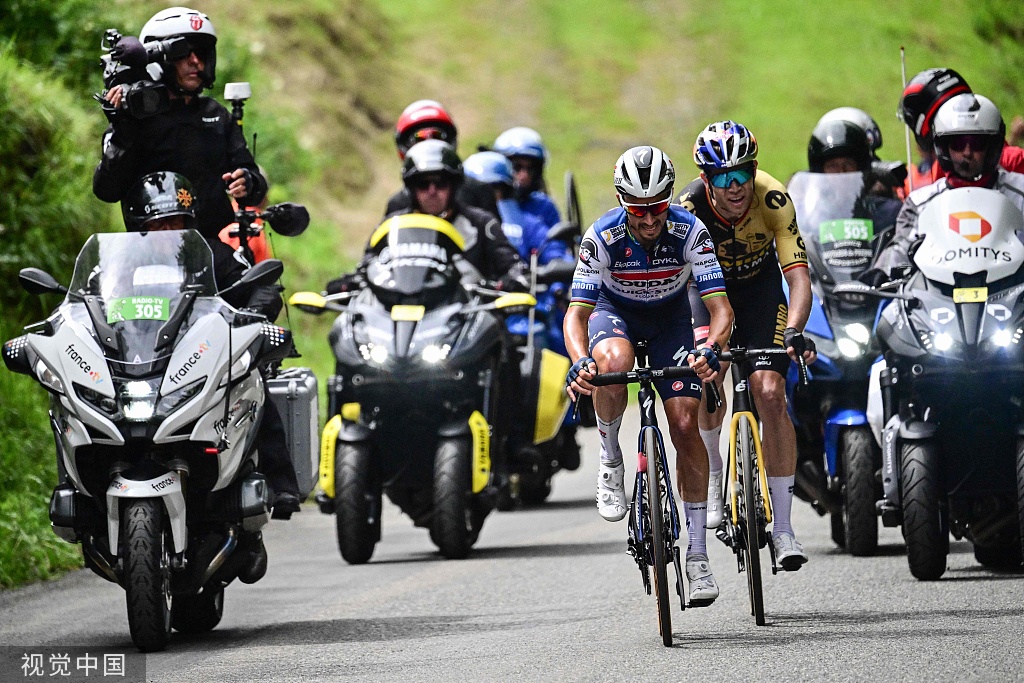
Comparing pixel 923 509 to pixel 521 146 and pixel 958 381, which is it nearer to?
pixel 958 381

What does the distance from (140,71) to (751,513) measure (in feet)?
12.8

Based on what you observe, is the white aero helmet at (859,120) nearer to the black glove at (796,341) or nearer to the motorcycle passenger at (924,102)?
the motorcycle passenger at (924,102)

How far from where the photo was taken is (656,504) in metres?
8.21

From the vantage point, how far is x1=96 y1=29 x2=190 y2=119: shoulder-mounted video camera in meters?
9.70

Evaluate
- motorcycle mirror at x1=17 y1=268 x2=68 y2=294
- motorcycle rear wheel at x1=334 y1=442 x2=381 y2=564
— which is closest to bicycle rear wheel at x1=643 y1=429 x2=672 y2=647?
motorcycle mirror at x1=17 y1=268 x2=68 y2=294

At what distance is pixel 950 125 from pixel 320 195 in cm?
2711

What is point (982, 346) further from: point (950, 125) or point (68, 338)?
point (68, 338)

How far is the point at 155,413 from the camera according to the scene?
322 inches

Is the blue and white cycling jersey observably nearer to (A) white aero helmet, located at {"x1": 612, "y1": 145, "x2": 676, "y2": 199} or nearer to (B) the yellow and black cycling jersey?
(A) white aero helmet, located at {"x1": 612, "y1": 145, "x2": 676, "y2": 199}

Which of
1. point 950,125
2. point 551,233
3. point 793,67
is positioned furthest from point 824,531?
point 793,67

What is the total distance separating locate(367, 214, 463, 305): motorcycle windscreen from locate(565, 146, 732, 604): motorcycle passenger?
3.40 m

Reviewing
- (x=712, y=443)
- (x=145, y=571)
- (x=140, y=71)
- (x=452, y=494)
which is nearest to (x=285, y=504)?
(x=145, y=571)

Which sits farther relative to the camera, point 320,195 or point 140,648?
point 320,195

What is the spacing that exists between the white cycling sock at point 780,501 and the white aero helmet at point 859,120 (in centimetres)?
373
